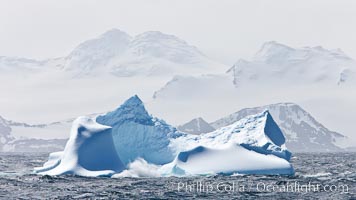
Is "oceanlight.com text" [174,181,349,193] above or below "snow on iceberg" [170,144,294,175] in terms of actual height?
below

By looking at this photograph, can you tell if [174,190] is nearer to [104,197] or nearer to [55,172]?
[104,197]

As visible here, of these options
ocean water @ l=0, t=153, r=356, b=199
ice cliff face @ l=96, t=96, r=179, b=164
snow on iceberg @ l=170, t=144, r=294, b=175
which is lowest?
ocean water @ l=0, t=153, r=356, b=199

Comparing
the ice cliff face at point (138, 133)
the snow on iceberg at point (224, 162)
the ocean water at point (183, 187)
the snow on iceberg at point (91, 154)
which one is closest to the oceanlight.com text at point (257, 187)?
the ocean water at point (183, 187)

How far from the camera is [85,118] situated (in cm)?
6525

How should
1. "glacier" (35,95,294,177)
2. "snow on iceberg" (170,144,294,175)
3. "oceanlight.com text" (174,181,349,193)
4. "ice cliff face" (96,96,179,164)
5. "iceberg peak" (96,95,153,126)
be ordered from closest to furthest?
"oceanlight.com text" (174,181,349,193)
"glacier" (35,95,294,177)
"snow on iceberg" (170,144,294,175)
"ice cliff face" (96,96,179,164)
"iceberg peak" (96,95,153,126)

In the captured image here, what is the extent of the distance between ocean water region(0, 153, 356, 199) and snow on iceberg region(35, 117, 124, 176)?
1.67 metres

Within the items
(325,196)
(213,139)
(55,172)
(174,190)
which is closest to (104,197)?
(174,190)

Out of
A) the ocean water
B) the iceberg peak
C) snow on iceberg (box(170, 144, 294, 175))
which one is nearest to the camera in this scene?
the ocean water

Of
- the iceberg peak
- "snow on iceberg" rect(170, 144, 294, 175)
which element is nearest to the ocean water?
"snow on iceberg" rect(170, 144, 294, 175)

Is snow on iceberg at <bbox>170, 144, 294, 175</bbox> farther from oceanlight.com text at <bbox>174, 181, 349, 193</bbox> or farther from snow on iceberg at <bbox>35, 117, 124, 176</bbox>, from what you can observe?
oceanlight.com text at <bbox>174, 181, 349, 193</bbox>

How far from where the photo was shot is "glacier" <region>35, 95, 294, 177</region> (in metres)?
61.5

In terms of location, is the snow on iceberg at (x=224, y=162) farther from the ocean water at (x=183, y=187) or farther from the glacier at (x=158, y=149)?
the ocean water at (x=183, y=187)

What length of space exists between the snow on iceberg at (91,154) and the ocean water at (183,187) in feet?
5.48

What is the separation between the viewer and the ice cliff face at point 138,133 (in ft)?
223
